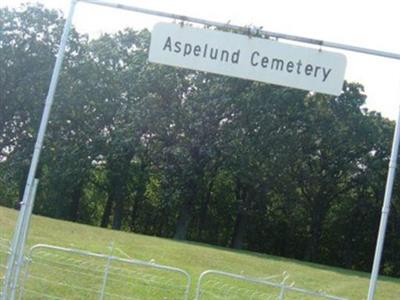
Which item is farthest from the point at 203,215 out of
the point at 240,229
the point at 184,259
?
the point at 184,259

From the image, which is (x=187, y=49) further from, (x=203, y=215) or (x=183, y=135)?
(x=203, y=215)

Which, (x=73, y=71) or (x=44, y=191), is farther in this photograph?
(x=44, y=191)

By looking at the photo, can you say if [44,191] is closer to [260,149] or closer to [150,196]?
[150,196]

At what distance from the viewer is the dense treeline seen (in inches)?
1448

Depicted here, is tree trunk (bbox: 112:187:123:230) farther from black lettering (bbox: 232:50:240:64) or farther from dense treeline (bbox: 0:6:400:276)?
black lettering (bbox: 232:50:240:64)

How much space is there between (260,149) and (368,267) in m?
13.6

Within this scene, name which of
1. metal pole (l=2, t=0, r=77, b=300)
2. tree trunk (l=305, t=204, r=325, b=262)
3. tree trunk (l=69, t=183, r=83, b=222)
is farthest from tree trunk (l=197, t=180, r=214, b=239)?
metal pole (l=2, t=0, r=77, b=300)

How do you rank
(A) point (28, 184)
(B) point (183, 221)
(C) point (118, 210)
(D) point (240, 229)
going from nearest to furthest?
(A) point (28, 184) < (B) point (183, 221) < (D) point (240, 229) < (C) point (118, 210)

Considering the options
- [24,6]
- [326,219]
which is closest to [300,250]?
[326,219]

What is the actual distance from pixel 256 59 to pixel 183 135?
31286 mm

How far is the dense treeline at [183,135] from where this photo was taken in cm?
3678

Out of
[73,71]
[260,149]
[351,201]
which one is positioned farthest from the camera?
[351,201]

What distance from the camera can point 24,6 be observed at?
1559 inches

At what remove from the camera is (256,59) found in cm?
631
